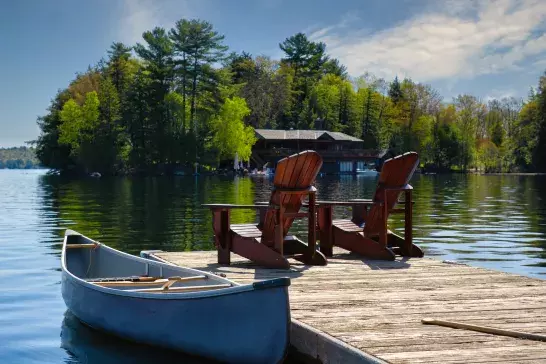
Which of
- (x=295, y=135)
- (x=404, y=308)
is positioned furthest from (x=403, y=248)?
(x=295, y=135)

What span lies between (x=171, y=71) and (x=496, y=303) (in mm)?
80713

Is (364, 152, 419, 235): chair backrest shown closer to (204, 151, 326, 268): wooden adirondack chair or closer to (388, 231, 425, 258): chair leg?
(388, 231, 425, 258): chair leg

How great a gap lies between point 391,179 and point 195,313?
17.6 feet

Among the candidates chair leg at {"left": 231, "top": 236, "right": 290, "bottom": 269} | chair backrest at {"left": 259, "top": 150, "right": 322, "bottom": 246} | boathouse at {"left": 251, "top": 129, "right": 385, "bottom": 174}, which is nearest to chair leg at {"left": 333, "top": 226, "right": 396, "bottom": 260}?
chair backrest at {"left": 259, "top": 150, "right": 322, "bottom": 246}

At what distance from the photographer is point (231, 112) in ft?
293

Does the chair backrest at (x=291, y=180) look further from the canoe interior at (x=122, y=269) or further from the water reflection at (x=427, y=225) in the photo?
the water reflection at (x=427, y=225)

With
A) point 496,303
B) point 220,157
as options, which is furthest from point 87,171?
point 496,303

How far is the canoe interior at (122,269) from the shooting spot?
8328 mm

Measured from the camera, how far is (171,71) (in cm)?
8581

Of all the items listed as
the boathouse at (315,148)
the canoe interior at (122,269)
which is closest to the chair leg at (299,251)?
the canoe interior at (122,269)

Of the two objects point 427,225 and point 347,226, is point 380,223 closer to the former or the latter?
point 347,226

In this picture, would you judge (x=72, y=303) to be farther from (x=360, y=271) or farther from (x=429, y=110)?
(x=429, y=110)

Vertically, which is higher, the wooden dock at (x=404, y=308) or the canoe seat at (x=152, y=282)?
the canoe seat at (x=152, y=282)

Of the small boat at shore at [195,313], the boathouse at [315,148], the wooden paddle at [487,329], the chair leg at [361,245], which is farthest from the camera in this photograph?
the boathouse at [315,148]
